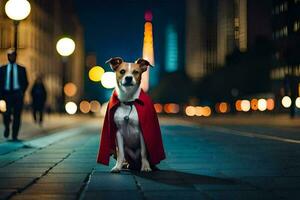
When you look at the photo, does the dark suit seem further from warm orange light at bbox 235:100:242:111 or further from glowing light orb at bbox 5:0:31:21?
warm orange light at bbox 235:100:242:111

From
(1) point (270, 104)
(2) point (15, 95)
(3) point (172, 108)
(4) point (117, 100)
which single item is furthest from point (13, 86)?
(3) point (172, 108)

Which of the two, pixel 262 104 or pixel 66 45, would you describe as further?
pixel 262 104

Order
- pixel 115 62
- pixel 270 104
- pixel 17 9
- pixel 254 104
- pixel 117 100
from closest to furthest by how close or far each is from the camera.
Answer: pixel 115 62 → pixel 117 100 → pixel 17 9 → pixel 270 104 → pixel 254 104

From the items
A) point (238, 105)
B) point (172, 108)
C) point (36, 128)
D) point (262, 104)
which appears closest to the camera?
point (36, 128)

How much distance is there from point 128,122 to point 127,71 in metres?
0.68

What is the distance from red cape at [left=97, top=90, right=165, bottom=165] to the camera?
842 cm

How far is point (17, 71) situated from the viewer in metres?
15.9

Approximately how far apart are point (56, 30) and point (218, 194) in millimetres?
109377

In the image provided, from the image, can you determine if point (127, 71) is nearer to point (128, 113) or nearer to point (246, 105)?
point (128, 113)

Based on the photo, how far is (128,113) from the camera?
8430 millimetres

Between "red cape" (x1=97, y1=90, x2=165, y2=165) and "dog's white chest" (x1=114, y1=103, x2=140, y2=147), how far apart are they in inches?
2.5

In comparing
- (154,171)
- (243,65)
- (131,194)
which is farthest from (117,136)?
(243,65)

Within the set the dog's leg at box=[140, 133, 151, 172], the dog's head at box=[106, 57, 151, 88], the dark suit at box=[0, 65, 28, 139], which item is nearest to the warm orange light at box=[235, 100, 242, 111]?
the dark suit at box=[0, 65, 28, 139]

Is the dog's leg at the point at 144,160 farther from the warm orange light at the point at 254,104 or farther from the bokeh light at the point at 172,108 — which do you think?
the bokeh light at the point at 172,108
